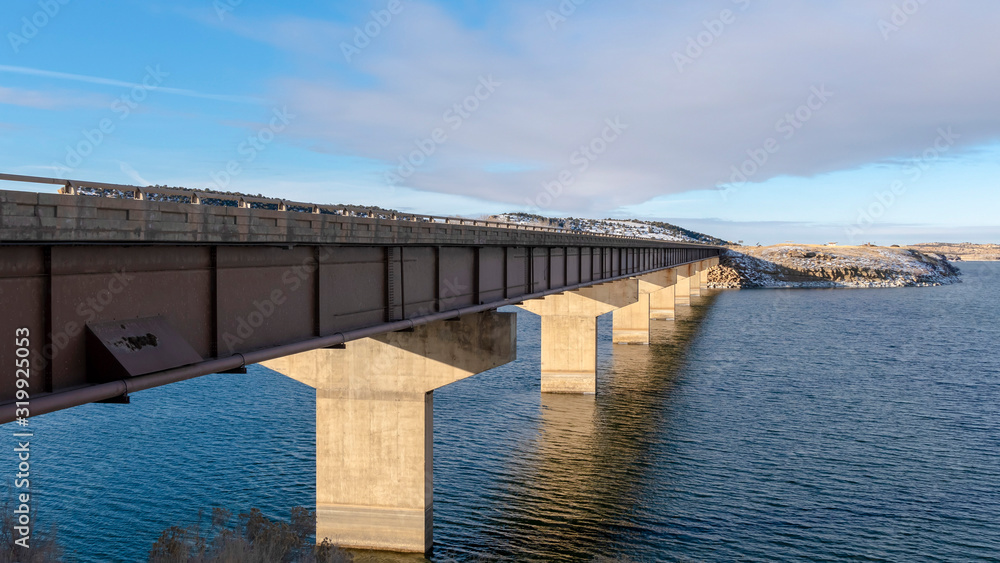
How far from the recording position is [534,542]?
2083 centimetres

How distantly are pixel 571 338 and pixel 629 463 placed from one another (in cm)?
1325

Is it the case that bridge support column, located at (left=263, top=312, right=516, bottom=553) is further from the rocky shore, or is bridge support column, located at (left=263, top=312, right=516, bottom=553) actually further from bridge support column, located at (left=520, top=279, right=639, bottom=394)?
the rocky shore

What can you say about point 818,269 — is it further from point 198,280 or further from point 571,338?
point 198,280

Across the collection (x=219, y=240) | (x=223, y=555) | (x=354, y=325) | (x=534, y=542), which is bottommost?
(x=534, y=542)

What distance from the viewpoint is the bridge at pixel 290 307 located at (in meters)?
7.72

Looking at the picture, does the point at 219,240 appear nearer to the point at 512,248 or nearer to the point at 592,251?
the point at 512,248

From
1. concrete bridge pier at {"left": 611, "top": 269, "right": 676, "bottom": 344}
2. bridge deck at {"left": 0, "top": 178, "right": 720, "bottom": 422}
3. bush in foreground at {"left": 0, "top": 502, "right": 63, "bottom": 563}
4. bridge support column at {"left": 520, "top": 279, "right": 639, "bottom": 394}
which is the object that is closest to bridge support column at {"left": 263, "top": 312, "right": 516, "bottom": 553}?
bridge deck at {"left": 0, "top": 178, "right": 720, "bottom": 422}

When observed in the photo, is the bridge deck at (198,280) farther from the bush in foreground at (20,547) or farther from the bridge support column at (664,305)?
the bridge support column at (664,305)

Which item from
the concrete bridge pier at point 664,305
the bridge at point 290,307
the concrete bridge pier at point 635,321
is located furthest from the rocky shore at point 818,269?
the bridge at point 290,307

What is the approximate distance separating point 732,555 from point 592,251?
16334 mm

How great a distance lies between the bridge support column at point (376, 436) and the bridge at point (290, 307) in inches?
1.6

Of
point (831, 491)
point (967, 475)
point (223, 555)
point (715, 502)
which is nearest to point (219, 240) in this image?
point (223, 555)

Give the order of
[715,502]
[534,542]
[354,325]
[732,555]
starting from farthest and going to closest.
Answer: [715,502], [534,542], [732,555], [354,325]

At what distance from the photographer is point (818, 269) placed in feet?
520
